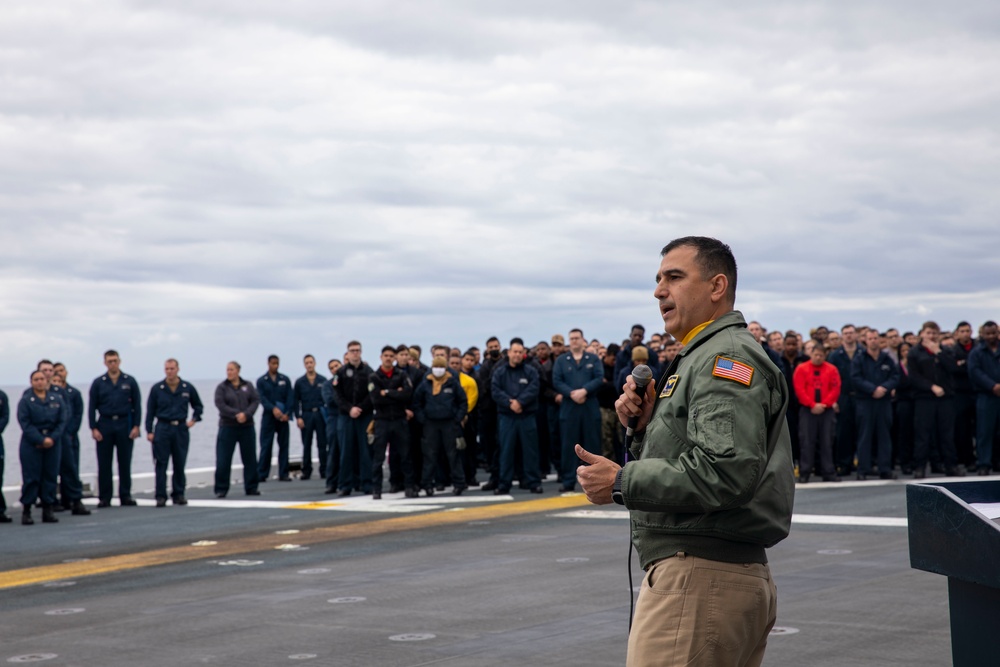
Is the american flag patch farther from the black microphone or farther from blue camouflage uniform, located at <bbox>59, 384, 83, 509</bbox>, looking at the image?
blue camouflage uniform, located at <bbox>59, 384, 83, 509</bbox>

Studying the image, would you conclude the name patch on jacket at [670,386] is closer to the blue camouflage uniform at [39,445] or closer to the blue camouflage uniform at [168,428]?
the blue camouflage uniform at [39,445]

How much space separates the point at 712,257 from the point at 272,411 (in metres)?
19.6

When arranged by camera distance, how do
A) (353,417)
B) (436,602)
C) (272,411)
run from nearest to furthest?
1. (436,602)
2. (353,417)
3. (272,411)

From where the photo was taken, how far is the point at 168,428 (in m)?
18.0

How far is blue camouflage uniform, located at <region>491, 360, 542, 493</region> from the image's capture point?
678 inches

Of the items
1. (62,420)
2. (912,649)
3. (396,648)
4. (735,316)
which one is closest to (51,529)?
(62,420)

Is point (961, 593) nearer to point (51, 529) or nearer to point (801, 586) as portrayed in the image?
point (801, 586)

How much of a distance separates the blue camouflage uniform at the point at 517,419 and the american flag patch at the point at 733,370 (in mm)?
13857

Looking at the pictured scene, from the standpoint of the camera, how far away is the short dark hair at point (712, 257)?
3.51m

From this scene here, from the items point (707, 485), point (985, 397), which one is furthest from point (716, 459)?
point (985, 397)

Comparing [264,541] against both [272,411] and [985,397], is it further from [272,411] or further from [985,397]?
[985,397]

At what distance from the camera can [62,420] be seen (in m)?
16.4

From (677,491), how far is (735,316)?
638mm

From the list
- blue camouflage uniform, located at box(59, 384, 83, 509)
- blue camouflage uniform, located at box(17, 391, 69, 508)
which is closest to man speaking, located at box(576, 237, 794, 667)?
blue camouflage uniform, located at box(17, 391, 69, 508)
